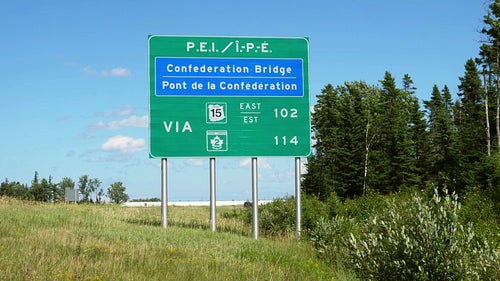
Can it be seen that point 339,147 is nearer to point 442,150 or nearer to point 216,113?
point 442,150

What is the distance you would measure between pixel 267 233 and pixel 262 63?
28.7 ft

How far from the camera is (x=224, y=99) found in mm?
19844

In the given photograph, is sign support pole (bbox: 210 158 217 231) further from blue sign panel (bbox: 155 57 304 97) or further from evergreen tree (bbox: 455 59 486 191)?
evergreen tree (bbox: 455 59 486 191)

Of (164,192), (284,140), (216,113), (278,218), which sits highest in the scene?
(216,113)

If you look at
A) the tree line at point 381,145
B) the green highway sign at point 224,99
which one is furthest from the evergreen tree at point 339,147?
the green highway sign at point 224,99

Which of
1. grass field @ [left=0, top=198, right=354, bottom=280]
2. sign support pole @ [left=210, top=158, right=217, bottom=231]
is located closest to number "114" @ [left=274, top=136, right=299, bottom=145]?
sign support pole @ [left=210, top=158, right=217, bottom=231]

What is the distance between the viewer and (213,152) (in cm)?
1973

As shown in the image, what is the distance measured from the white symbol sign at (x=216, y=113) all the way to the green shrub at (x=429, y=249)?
10.2 m

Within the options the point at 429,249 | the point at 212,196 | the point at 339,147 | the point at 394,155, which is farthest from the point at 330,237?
the point at 394,155

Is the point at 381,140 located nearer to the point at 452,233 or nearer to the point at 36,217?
the point at 36,217

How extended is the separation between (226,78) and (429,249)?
12.1 meters

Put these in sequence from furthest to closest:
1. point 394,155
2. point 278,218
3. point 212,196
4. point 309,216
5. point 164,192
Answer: point 394,155 → point 278,218 → point 309,216 → point 212,196 → point 164,192

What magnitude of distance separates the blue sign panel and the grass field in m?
5.65

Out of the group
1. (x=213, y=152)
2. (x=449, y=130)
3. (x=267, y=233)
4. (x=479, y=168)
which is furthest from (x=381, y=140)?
(x=213, y=152)
